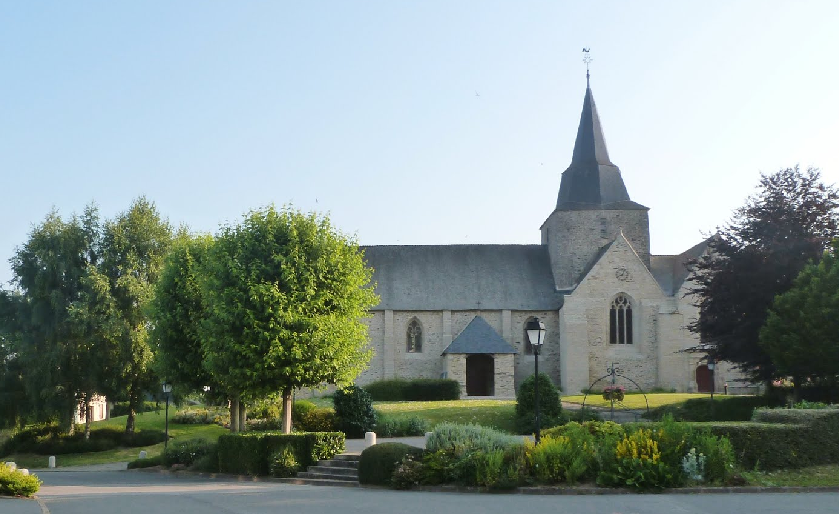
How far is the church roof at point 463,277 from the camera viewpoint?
4597cm

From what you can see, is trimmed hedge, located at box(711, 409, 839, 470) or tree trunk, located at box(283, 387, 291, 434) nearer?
trimmed hedge, located at box(711, 409, 839, 470)

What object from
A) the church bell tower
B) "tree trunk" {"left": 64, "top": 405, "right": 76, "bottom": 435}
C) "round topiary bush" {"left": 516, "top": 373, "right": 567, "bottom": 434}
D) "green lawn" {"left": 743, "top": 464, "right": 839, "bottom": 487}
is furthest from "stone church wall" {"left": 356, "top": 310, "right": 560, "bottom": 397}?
"green lawn" {"left": 743, "top": 464, "right": 839, "bottom": 487}

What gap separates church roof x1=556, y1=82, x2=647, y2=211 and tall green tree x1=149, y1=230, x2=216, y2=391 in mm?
25076

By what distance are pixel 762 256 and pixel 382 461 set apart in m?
17.7

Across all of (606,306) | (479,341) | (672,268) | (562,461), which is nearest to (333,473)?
(562,461)

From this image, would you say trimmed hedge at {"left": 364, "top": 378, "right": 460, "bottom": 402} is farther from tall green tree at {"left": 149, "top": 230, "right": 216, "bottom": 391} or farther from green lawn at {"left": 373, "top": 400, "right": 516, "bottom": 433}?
tall green tree at {"left": 149, "top": 230, "right": 216, "bottom": 391}

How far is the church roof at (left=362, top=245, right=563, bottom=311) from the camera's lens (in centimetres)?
4597

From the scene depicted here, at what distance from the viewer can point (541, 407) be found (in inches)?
1056

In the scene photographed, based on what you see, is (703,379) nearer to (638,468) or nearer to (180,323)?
(180,323)

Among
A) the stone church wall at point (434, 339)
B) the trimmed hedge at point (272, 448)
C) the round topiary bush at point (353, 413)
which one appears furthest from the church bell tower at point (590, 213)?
the trimmed hedge at point (272, 448)

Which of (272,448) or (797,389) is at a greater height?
(797,389)

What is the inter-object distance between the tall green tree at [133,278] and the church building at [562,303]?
42.4 ft

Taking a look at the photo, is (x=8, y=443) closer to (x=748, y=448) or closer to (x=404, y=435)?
(x=404, y=435)

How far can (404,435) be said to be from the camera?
1071 inches
